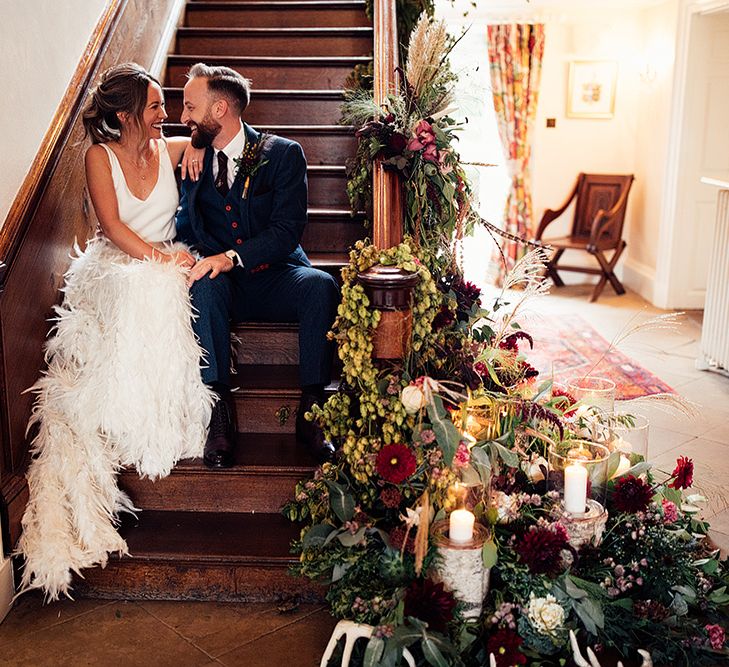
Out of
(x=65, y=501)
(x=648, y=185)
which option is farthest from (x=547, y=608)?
(x=648, y=185)

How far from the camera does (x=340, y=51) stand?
487 centimetres

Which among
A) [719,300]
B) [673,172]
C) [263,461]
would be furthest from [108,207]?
[673,172]

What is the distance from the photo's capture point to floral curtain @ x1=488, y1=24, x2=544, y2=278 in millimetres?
7359

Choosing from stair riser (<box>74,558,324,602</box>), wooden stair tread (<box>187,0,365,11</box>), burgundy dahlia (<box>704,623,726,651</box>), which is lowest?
stair riser (<box>74,558,324,602</box>)

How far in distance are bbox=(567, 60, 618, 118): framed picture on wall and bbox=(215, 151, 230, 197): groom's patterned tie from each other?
4.98m

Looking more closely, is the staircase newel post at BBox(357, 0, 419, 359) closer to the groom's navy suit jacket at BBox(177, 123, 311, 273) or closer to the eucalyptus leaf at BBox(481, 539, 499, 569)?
the groom's navy suit jacket at BBox(177, 123, 311, 273)

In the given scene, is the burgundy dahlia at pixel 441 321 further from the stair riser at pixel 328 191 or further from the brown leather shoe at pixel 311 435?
the stair riser at pixel 328 191

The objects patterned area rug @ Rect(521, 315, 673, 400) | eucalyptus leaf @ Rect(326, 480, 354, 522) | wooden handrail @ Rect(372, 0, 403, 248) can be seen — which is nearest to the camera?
eucalyptus leaf @ Rect(326, 480, 354, 522)

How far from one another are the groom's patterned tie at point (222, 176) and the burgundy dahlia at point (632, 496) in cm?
167

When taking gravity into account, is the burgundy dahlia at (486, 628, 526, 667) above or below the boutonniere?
below

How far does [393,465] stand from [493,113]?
5.94 meters

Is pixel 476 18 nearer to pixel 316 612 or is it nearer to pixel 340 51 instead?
pixel 340 51

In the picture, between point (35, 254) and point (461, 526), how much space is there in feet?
5.24

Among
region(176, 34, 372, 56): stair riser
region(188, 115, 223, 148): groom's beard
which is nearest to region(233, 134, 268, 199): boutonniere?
region(188, 115, 223, 148): groom's beard
